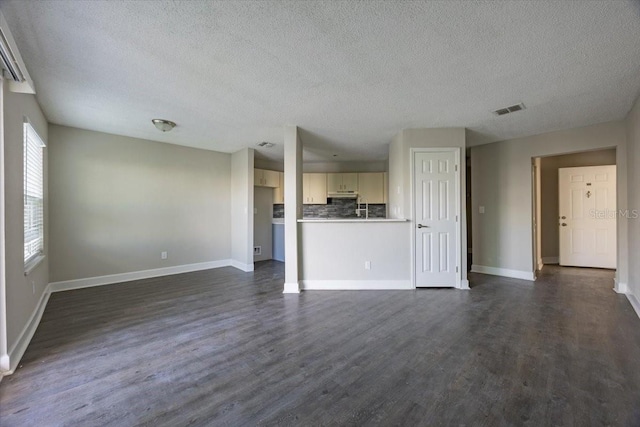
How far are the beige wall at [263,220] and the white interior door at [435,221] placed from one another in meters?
3.64

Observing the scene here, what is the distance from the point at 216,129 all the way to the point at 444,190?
3524mm

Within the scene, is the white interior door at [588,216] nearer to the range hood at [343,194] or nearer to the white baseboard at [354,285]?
the white baseboard at [354,285]

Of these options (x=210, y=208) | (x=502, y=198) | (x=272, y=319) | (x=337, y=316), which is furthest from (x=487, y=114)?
(x=210, y=208)

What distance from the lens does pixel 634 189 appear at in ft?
10.3

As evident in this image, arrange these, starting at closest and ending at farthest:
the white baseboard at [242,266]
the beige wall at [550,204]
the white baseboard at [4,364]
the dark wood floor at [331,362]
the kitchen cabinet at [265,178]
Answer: the dark wood floor at [331,362] < the white baseboard at [4,364] < the white baseboard at [242,266] < the beige wall at [550,204] < the kitchen cabinet at [265,178]

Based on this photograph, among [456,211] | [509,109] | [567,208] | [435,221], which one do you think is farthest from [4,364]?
[567,208]

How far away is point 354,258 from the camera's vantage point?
12.9 feet

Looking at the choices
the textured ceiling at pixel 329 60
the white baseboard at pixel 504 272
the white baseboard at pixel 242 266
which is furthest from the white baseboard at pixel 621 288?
the white baseboard at pixel 242 266

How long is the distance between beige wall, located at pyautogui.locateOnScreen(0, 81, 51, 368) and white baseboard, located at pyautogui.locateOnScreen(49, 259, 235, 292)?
1.40 meters

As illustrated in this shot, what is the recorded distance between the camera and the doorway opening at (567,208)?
502cm

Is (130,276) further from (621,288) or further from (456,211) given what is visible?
(621,288)

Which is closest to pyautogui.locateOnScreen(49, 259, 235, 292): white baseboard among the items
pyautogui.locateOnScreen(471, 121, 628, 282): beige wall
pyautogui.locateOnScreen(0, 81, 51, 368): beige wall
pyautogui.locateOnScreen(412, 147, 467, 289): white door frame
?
pyautogui.locateOnScreen(0, 81, 51, 368): beige wall

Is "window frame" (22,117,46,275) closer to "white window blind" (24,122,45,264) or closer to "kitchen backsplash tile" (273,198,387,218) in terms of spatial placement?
"white window blind" (24,122,45,264)

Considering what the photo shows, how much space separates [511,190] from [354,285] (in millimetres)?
3242
